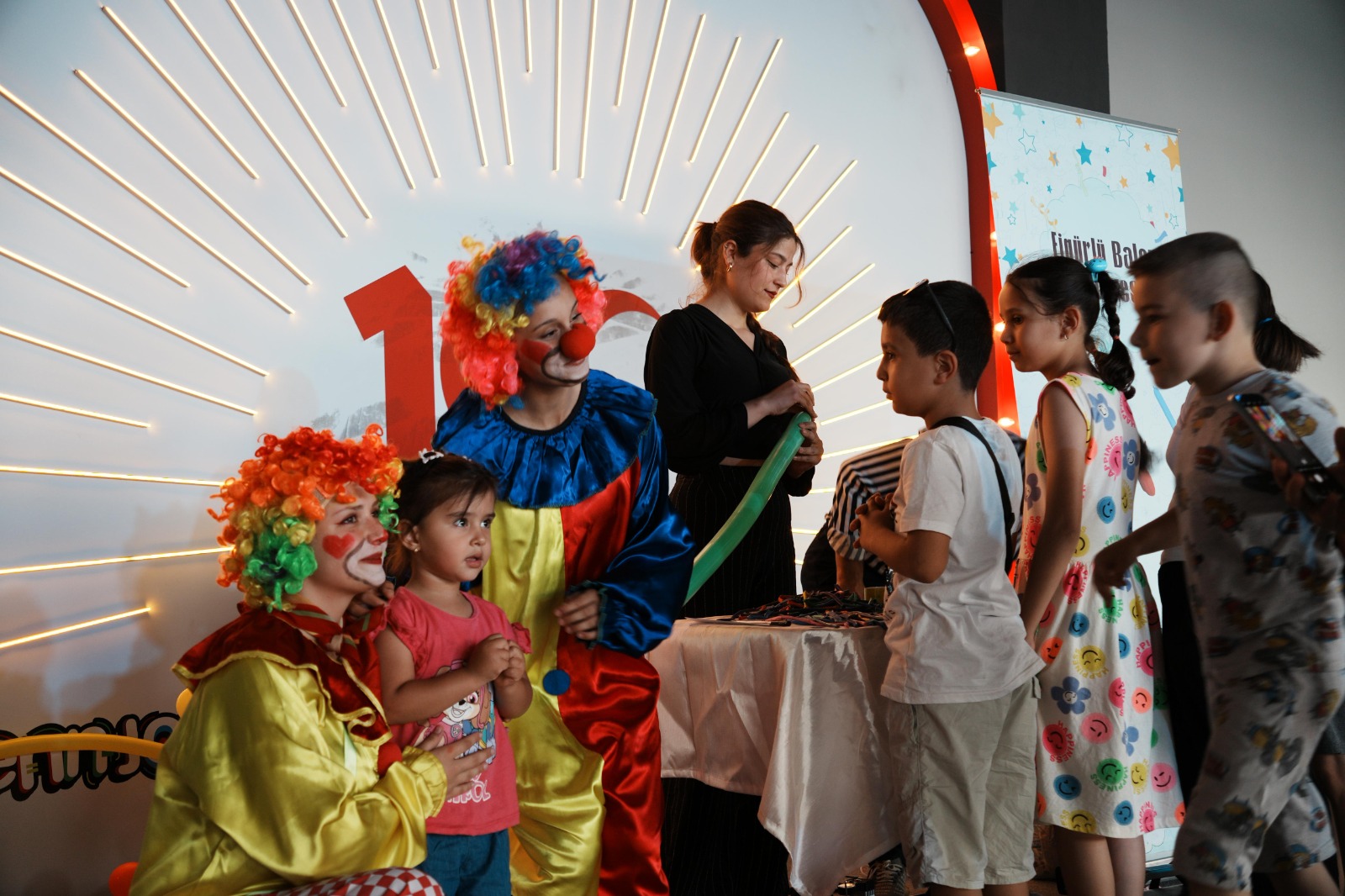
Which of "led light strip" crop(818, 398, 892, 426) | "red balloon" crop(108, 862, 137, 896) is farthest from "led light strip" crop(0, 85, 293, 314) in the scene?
"led light strip" crop(818, 398, 892, 426)

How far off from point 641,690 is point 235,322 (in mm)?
1467

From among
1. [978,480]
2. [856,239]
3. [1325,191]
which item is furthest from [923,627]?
[1325,191]

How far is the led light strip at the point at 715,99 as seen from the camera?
138 inches

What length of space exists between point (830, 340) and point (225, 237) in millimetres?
2011

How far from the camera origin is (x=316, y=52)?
9.28 feet

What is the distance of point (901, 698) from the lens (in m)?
1.85

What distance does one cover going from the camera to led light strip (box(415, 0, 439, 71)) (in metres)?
3.00

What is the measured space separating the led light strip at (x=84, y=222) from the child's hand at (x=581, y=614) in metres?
1.40

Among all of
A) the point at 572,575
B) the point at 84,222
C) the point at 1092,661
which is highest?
the point at 84,222

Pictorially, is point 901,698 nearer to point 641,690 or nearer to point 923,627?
point 923,627

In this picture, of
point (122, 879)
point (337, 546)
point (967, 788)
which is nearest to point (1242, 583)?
point (967, 788)

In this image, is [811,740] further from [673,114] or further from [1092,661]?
[673,114]

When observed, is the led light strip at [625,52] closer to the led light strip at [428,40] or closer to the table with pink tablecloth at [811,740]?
the led light strip at [428,40]

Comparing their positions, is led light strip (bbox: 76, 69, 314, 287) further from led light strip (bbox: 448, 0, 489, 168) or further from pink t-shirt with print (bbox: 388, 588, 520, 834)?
pink t-shirt with print (bbox: 388, 588, 520, 834)
